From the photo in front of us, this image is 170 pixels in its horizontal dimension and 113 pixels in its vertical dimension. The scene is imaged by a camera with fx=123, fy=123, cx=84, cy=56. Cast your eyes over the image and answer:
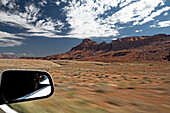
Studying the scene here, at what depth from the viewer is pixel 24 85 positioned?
2.29 m

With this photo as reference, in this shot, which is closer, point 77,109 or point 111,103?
point 77,109

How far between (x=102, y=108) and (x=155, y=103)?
5.34ft

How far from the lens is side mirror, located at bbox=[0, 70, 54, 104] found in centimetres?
186

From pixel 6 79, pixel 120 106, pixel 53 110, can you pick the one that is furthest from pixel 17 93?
pixel 120 106

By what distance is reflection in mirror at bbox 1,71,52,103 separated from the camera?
75.6 inches

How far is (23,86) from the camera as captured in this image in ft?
7.43

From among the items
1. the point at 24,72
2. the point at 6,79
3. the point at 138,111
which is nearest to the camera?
the point at 6,79

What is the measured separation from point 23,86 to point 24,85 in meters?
0.03

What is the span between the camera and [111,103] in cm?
387

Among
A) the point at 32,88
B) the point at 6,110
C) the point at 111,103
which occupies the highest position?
the point at 32,88

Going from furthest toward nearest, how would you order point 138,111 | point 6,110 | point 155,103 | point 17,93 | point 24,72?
point 155,103 < point 138,111 < point 6,110 < point 24,72 < point 17,93

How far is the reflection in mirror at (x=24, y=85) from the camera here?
6.30ft

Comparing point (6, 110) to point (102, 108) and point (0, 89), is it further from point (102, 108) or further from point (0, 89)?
point (102, 108)

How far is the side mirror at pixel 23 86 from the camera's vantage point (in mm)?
1863
